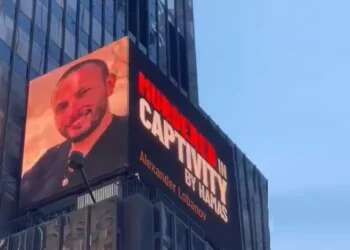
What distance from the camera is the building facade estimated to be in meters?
53.2

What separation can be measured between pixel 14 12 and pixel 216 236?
63.7 feet

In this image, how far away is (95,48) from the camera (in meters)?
71.3

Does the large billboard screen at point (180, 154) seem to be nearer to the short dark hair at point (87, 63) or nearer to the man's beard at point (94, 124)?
the short dark hair at point (87, 63)

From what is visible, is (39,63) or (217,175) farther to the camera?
(39,63)

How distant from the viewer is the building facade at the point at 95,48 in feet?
175

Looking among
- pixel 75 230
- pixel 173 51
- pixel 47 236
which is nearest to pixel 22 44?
pixel 47 236

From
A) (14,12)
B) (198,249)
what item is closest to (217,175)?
(198,249)

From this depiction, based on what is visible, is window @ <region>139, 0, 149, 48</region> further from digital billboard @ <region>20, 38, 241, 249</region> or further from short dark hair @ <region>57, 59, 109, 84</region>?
short dark hair @ <region>57, 59, 109, 84</region>

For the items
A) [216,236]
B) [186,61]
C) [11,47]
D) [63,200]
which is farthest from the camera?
[186,61]

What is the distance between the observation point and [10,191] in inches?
2144

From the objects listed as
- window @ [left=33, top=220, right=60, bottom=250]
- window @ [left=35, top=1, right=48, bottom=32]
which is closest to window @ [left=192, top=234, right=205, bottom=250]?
window @ [left=33, top=220, right=60, bottom=250]

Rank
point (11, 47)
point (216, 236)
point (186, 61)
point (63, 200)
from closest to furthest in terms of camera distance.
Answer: point (63, 200)
point (216, 236)
point (11, 47)
point (186, 61)

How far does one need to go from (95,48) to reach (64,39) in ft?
13.6

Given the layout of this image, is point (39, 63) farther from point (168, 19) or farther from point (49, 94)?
point (168, 19)
